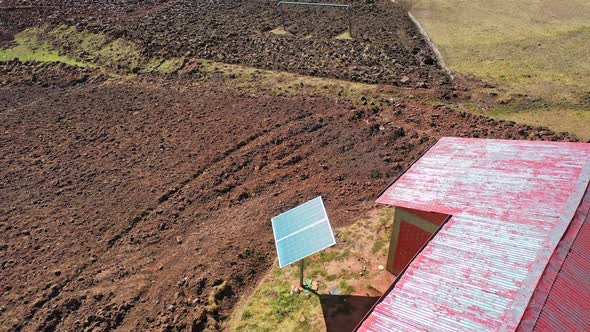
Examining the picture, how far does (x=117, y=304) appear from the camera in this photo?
12.5 m

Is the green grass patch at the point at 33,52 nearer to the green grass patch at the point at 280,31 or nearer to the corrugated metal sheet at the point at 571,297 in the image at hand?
the green grass patch at the point at 280,31

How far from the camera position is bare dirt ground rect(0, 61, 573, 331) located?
12.9 metres

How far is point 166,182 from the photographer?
55.3 feet

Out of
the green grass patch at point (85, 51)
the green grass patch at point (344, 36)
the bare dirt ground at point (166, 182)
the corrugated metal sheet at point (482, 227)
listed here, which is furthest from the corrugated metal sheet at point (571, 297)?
the green grass patch at point (85, 51)

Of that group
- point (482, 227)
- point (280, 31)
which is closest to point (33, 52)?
point (280, 31)

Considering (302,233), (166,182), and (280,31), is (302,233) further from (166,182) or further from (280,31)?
(280,31)

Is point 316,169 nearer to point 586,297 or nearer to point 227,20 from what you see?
point 586,297

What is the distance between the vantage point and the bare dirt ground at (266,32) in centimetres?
2369

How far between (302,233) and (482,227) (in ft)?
14.4

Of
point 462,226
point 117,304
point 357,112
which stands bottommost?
point 117,304

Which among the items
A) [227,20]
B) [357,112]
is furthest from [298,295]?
[227,20]

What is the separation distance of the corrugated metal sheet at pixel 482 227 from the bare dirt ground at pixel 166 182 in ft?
13.2

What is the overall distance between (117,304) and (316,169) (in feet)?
27.4

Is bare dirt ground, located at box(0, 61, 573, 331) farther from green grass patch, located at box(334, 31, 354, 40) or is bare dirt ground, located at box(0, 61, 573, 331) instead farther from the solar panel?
green grass patch, located at box(334, 31, 354, 40)
